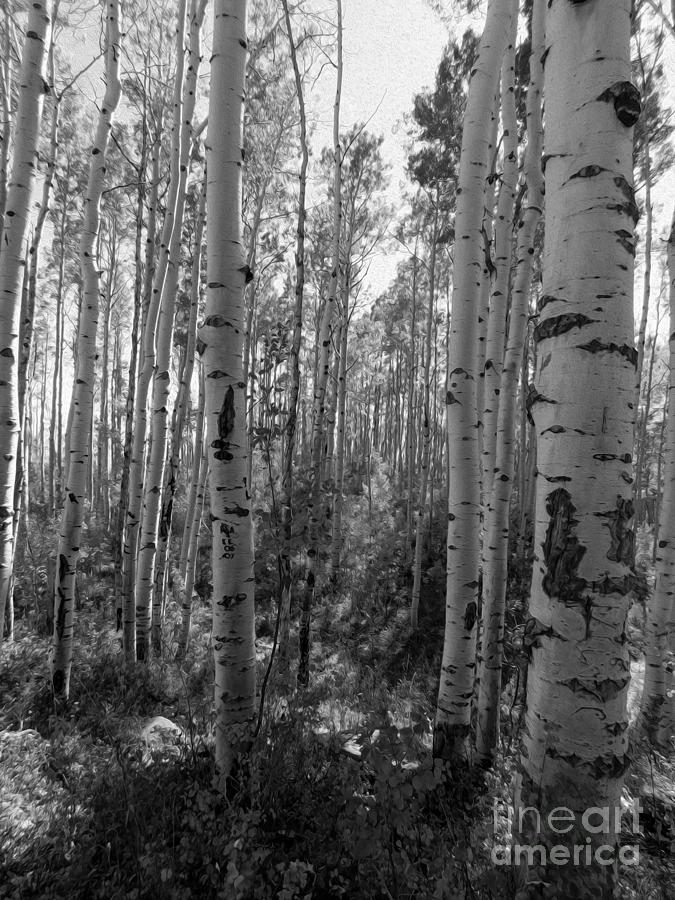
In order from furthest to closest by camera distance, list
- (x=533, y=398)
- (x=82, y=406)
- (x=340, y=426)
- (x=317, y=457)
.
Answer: (x=340, y=426) < (x=317, y=457) < (x=82, y=406) < (x=533, y=398)

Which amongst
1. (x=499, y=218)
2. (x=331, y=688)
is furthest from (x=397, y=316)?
(x=331, y=688)

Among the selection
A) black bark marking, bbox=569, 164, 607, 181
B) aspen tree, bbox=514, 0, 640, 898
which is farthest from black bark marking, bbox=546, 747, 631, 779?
black bark marking, bbox=569, 164, 607, 181

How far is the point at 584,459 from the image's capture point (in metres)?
1.27

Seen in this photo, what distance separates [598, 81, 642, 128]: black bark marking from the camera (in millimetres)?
1328

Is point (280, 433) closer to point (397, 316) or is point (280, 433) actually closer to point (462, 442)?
point (462, 442)

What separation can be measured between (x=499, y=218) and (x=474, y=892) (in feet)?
15.4

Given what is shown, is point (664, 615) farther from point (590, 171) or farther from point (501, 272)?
point (590, 171)

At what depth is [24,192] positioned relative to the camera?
3.17m

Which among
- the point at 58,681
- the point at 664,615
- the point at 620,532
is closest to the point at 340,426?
the point at 664,615

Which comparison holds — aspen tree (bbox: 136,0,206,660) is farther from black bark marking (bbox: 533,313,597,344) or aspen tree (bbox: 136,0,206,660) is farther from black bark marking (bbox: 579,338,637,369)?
black bark marking (bbox: 579,338,637,369)

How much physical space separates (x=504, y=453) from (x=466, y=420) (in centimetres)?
81

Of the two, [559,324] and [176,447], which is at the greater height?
[559,324]

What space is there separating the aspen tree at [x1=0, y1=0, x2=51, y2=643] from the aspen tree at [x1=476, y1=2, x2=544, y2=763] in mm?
3604

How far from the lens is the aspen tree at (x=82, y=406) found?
3881 mm
